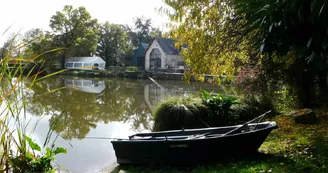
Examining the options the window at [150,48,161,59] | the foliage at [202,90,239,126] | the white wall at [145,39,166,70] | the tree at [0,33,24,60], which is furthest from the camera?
the window at [150,48,161,59]

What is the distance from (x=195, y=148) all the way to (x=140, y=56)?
161 ft

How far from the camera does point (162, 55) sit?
149 ft

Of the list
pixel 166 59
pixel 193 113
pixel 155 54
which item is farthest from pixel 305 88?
pixel 155 54

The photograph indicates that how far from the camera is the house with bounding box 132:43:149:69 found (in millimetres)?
52500

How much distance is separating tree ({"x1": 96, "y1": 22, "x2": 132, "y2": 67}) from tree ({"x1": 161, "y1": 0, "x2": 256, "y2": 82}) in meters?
45.7

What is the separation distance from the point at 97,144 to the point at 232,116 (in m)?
3.82

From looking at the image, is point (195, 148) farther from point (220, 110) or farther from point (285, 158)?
point (220, 110)

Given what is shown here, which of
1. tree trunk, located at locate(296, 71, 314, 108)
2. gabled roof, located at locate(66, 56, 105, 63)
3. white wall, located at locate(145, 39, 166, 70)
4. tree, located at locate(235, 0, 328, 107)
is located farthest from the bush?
gabled roof, located at locate(66, 56, 105, 63)

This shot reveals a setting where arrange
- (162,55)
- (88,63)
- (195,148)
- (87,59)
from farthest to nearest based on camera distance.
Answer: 1. (87,59)
2. (88,63)
3. (162,55)
4. (195,148)

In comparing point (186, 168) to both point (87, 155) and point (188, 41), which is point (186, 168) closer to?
point (87, 155)

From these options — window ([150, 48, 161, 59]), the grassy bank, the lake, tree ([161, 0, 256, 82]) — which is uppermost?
window ([150, 48, 161, 59])

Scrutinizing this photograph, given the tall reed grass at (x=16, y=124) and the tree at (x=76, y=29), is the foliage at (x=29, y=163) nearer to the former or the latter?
the tall reed grass at (x=16, y=124)

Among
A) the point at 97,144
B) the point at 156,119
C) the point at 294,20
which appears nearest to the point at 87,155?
the point at 97,144

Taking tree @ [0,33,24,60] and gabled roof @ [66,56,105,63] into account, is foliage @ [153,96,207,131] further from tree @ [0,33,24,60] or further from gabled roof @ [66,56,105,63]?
gabled roof @ [66,56,105,63]
